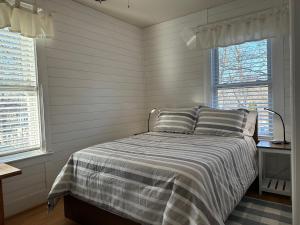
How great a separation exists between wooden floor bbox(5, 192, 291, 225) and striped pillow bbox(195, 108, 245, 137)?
785 mm

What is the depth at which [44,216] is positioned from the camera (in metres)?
2.29

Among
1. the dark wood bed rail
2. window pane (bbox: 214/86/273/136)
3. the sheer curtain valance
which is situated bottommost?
the dark wood bed rail

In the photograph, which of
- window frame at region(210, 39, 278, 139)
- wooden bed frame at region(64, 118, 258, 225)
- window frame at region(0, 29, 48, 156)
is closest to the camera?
wooden bed frame at region(64, 118, 258, 225)

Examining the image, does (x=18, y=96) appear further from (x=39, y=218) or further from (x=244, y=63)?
(x=244, y=63)

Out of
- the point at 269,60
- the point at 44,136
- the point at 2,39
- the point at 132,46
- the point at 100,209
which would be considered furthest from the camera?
the point at 132,46

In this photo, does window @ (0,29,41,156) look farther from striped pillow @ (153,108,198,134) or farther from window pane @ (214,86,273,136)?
window pane @ (214,86,273,136)

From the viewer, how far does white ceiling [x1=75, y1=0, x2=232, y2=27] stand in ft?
10.00

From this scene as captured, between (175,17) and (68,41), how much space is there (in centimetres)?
178

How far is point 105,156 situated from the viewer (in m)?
1.96

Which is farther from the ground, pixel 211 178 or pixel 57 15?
pixel 57 15

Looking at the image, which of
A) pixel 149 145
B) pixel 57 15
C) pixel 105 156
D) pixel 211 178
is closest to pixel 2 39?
pixel 57 15

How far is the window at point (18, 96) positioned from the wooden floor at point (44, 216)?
0.68 meters

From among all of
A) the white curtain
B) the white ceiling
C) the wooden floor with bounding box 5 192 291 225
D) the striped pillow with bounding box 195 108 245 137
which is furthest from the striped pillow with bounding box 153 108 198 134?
the white ceiling

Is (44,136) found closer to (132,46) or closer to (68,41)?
(68,41)
